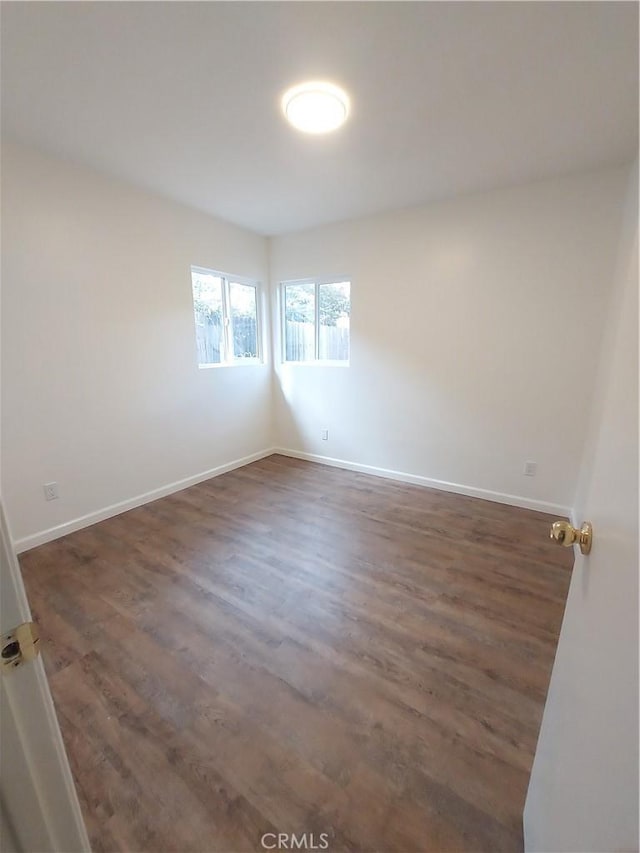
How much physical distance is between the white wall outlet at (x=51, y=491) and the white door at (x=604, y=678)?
300 cm

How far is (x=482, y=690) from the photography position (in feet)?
4.78

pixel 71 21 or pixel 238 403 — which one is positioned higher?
pixel 71 21

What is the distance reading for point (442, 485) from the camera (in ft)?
11.3

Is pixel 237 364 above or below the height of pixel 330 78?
below

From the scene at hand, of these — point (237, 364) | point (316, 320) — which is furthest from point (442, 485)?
point (237, 364)

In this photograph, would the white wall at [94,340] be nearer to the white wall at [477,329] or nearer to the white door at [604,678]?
the white wall at [477,329]

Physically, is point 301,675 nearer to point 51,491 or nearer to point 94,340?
point 51,491

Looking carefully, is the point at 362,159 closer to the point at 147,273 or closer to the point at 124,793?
the point at 147,273

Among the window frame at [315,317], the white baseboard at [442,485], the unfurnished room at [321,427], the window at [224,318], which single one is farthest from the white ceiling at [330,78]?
the white baseboard at [442,485]

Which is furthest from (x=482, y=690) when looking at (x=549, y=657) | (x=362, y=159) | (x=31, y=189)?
(x=31, y=189)

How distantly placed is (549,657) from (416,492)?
1.84 meters

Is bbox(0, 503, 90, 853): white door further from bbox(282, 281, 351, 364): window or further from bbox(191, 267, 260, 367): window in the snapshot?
bbox(282, 281, 351, 364): window

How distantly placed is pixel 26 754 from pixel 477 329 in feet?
11.0

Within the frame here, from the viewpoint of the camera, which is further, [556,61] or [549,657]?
[549,657]
